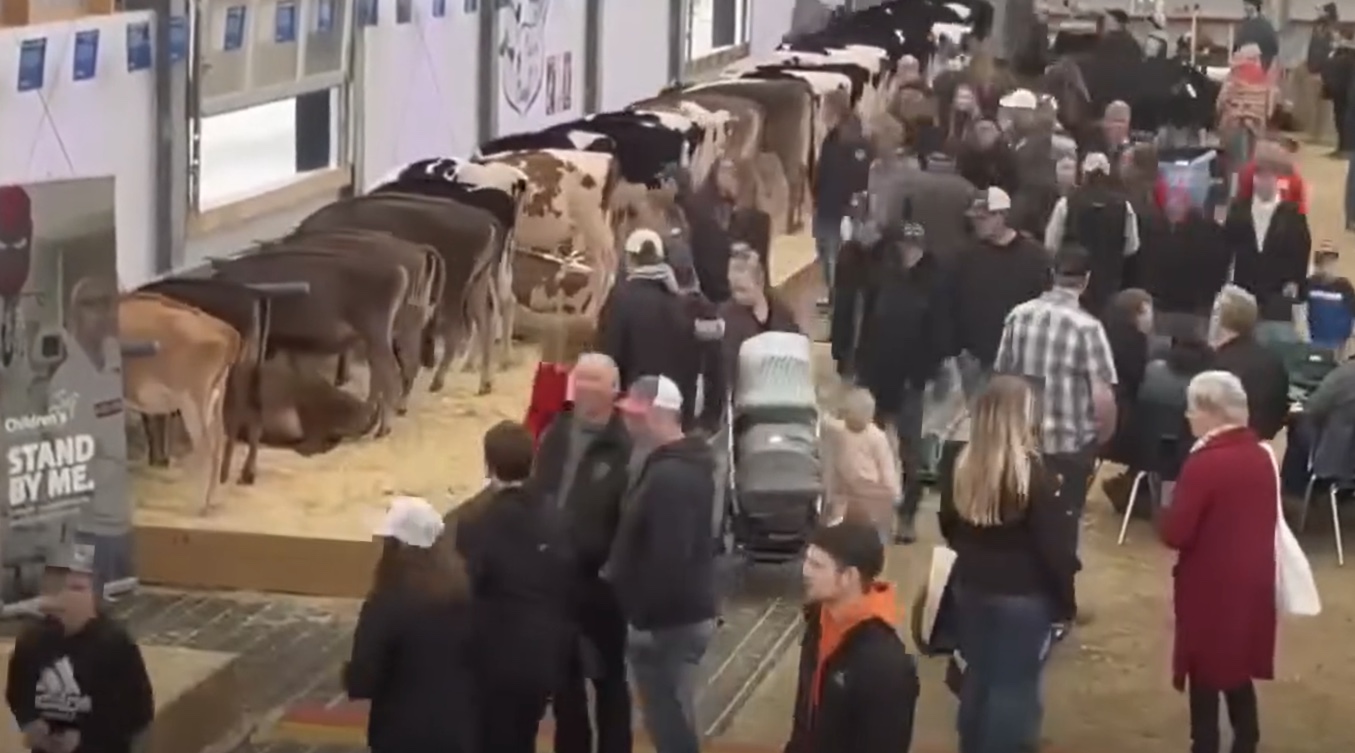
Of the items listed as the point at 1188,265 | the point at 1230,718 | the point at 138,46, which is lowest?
the point at 1230,718

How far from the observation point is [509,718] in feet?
21.4

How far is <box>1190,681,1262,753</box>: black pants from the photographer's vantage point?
25.0ft

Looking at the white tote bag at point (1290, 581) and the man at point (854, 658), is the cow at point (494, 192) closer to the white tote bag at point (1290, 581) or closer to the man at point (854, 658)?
the white tote bag at point (1290, 581)

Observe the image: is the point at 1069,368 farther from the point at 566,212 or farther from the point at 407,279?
the point at 566,212

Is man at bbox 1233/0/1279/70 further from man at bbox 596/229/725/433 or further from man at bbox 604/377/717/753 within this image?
man at bbox 604/377/717/753

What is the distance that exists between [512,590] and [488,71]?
34.6ft

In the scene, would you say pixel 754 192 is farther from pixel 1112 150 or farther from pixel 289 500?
pixel 289 500

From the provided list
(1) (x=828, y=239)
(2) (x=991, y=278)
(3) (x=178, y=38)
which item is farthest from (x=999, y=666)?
(1) (x=828, y=239)

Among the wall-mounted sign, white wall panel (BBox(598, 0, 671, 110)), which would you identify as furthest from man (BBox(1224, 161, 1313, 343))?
white wall panel (BBox(598, 0, 671, 110))

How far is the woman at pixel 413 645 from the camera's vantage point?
5980mm

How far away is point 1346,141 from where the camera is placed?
2483cm

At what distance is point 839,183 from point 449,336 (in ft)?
12.3

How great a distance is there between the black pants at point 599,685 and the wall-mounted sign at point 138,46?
521 centimetres

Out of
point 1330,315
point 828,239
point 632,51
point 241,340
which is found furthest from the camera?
point 632,51
